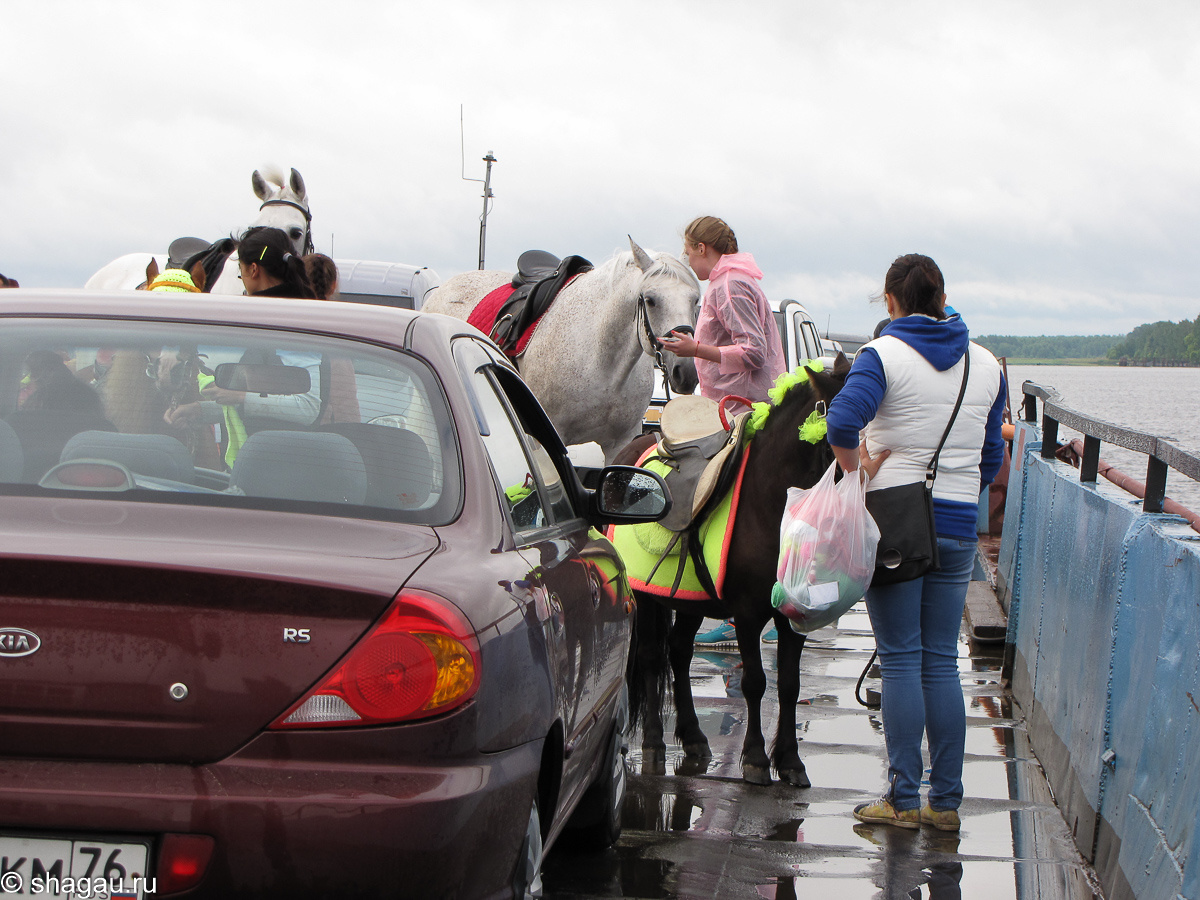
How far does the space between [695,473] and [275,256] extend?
223cm

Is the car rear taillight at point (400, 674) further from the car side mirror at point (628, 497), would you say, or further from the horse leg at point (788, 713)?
the horse leg at point (788, 713)

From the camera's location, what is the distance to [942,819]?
4926mm

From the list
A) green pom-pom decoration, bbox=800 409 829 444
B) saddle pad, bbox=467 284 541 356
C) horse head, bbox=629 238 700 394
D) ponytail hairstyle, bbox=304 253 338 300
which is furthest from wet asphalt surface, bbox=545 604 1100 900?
saddle pad, bbox=467 284 541 356

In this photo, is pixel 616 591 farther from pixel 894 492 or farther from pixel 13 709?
pixel 13 709

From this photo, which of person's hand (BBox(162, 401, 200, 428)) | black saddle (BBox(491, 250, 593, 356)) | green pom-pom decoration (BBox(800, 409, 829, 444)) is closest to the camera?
person's hand (BBox(162, 401, 200, 428))

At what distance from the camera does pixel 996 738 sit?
21.2ft

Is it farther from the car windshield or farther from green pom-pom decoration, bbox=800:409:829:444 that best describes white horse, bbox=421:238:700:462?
the car windshield

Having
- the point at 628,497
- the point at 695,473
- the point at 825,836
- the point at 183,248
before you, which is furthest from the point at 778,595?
the point at 183,248

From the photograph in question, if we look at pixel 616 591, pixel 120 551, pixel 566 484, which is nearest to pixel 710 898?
pixel 616 591

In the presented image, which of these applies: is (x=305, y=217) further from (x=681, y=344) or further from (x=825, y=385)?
(x=825, y=385)

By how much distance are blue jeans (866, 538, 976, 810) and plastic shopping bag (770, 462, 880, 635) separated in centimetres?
20

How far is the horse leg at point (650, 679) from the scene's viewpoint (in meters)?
5.91

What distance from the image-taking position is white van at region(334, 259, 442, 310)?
16859mm

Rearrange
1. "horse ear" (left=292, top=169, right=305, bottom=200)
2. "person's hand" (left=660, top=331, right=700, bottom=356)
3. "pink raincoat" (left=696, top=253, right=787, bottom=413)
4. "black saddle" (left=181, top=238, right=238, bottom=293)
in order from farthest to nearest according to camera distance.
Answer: "horse ear" (left=292, top=169, right=305, bottom=200) → "black saddle" (left=181, top=238, right=238, bottom=293) → "person's hand" (left=660, top=331, right=700, bottom=356) → "pink raincoat" (left=696, top=253, right=787, bottom=413)
